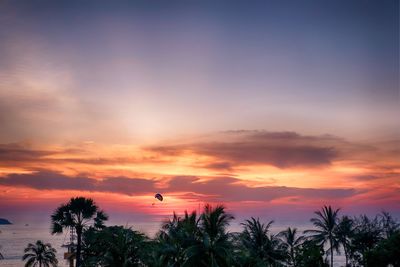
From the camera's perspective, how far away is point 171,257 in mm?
39781

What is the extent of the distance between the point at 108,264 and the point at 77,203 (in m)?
28.5

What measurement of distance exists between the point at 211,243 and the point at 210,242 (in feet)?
0.39

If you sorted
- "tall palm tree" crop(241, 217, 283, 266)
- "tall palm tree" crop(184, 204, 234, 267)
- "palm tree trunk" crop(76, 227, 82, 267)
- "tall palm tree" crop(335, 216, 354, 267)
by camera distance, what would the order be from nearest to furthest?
"tall palm tree" crop(184, 204, 234, 267)
"palm tree trunk" crop(76, 227, 82, 267)
"tall palm tree" crop(241, 217, 283, 266)
"tall palm tree" crop(335, 216, 354, 267)

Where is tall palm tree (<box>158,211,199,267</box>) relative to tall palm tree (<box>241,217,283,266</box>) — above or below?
above

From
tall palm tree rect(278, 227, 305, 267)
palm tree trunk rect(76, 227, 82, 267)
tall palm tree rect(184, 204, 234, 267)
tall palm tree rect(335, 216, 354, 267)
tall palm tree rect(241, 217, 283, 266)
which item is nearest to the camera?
tall palm tree rect(184, 204, 234, 267)

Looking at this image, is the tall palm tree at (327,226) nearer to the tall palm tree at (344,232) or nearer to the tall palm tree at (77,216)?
the tall palm tree at (344,232)

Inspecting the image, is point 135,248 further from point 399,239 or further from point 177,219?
point 399,239

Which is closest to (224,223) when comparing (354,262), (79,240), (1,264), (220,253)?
(220,253)

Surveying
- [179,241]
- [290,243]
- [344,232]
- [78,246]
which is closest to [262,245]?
[290,243]

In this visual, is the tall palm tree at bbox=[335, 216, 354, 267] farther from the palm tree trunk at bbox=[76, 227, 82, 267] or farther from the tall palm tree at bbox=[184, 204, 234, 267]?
the tall palm tree at bbox=[184, 204, 234, 267]

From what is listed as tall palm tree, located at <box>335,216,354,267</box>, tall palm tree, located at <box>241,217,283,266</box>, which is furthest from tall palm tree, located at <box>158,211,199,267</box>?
tall palm tree, located at <box>335,216,354,267</box>

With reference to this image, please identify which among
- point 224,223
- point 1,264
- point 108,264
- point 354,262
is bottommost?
point 1,264

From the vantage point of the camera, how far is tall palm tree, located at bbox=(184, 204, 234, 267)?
123 ft

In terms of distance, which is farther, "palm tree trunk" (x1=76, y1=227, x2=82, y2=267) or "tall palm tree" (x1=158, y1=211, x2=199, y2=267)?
"palm tree trunk" (x1=76, y1=227, x2=82, y2=267)
